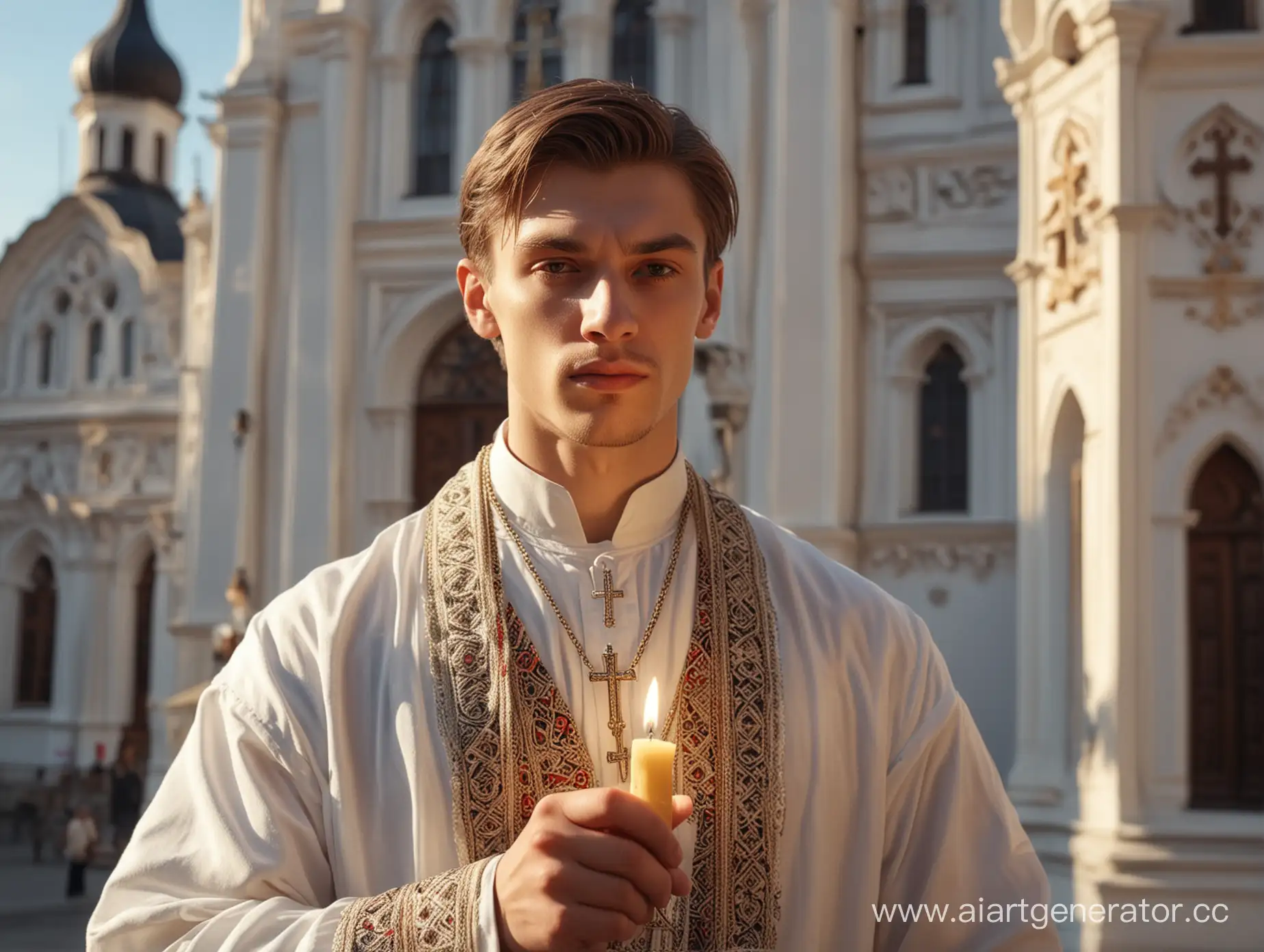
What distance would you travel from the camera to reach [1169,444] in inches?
427

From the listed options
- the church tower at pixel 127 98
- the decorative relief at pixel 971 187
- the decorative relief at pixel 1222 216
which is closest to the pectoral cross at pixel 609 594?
the decorative relief at pixel 1222 216

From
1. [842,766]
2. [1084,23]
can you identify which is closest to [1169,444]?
[1084,23]

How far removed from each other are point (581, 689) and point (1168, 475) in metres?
9.33

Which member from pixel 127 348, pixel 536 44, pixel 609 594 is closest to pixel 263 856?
pixel 609 594

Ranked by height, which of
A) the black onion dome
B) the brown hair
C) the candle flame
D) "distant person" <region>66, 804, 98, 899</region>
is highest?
the black onion dome

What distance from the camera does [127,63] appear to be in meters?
34.1

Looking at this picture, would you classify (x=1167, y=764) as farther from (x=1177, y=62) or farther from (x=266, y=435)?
(x=266, y=435)

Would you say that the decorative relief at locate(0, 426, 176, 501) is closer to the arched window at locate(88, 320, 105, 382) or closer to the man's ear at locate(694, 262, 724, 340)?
the arched window at locate(88, 320, 105, 382)

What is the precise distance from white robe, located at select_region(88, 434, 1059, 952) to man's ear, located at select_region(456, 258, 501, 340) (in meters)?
0.18

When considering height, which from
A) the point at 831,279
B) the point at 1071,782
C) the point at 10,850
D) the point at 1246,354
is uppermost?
the point at 831,279

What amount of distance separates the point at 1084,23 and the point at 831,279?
3.91m

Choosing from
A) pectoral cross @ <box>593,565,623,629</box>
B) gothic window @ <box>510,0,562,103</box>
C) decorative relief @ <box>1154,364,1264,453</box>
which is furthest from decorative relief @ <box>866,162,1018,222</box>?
pectoral cross @ <box>593,565,623,629</box>

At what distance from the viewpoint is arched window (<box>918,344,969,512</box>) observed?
1486 centimetres

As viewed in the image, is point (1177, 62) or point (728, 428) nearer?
point (1177, 62)
